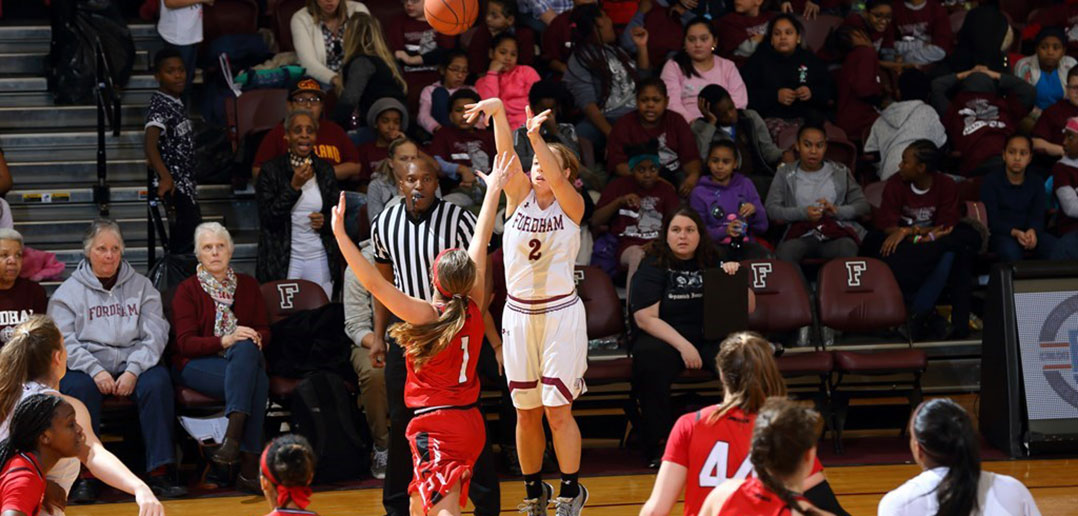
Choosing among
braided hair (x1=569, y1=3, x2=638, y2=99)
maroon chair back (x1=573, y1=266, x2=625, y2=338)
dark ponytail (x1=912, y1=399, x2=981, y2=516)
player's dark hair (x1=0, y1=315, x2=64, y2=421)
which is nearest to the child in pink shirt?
braided hair (x1=569, y1=3, x2=638, y2=99)

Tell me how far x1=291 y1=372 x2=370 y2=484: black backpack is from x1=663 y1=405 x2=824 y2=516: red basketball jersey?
12.9 ft

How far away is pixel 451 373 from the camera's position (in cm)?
568

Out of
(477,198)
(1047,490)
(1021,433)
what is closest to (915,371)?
(1021,433)

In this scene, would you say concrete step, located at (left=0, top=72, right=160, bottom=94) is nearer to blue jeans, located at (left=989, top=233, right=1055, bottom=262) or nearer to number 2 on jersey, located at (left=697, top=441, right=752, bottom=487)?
blue jeans, located at (left=989, top=233, right=1055, bottom=262)

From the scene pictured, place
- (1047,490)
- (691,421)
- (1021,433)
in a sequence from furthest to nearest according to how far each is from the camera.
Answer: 1. (1021,433)
2. (1047,490)
3. (691,421)

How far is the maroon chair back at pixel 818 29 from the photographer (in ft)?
39.6

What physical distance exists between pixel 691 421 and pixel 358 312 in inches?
170

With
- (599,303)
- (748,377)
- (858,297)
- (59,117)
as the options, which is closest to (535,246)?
(599,303)

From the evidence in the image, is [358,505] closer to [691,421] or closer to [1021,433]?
[691,421]

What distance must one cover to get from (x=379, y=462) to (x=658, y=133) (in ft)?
11.8

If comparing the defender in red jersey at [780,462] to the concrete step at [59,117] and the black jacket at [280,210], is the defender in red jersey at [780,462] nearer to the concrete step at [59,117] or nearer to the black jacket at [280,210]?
the black jacket at [280,210]

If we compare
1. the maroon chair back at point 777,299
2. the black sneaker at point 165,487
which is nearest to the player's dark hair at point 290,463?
the black sneaker at point 165,487

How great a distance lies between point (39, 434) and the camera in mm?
4348

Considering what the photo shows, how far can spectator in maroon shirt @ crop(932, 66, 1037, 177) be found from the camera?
1078 cm
